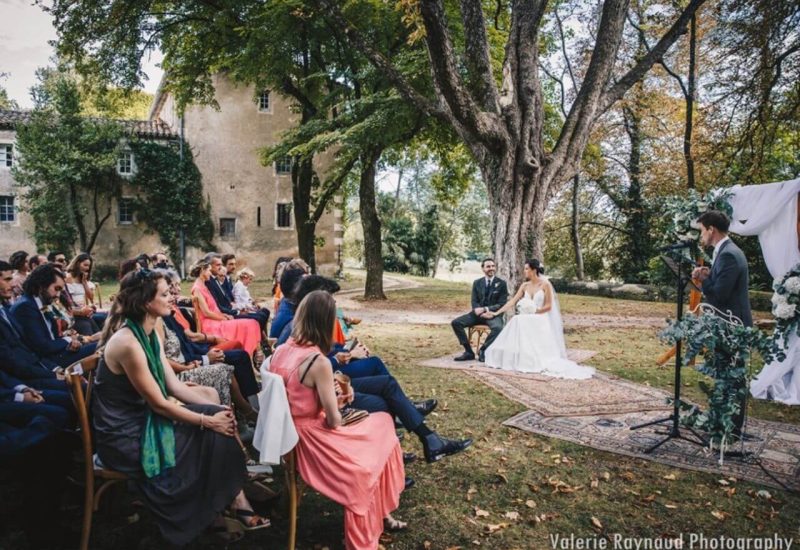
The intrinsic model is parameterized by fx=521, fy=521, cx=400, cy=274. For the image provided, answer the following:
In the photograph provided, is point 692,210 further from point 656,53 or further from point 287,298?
point 656,53

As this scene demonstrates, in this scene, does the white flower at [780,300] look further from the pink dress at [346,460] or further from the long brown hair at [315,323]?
the long brown hair at [315,323]

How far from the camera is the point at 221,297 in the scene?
7.74 m

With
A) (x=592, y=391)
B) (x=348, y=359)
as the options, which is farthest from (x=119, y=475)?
(x=592, y=391)

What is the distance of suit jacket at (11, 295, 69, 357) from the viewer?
4.64 m

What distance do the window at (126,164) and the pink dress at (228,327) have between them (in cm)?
2278

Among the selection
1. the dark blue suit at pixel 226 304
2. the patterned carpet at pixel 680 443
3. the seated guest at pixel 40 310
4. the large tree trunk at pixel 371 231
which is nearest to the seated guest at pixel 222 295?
the dark blue suit at pixel 226 304

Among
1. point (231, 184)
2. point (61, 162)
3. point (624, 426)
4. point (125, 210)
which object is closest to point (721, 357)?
point (624, 426)

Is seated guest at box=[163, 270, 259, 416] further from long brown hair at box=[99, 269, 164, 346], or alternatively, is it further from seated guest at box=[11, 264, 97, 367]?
long brown hair at box=[99, 269, 164, 346]

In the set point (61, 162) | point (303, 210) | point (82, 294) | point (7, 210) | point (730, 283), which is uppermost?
point (61, 162)

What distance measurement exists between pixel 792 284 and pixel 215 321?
6396mm

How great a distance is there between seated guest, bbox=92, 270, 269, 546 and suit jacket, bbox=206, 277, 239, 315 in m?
4.47

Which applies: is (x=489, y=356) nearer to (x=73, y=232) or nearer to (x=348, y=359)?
(x=348, y=359)

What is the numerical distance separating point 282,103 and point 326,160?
378 cm

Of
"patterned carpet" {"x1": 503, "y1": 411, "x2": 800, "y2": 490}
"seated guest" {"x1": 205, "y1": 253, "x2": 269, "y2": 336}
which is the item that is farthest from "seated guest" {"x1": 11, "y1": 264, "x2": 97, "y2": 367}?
"patterned carpet" {"x1": 503, "y1": 411, "x2": 800, "y2": 490}
